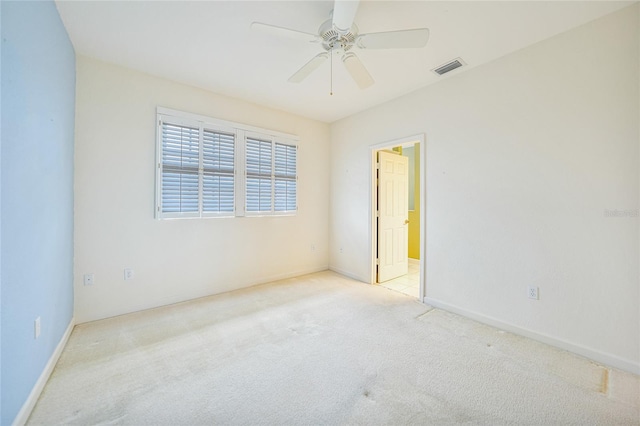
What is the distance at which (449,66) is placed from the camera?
274cm

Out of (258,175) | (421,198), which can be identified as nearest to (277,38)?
(258,175)

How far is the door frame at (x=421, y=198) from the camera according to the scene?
3.27m

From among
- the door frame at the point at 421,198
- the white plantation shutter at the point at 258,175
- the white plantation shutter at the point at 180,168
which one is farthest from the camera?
the white plantation shutter at the point at 258,175

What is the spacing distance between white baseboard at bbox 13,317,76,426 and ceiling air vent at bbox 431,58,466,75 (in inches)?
168

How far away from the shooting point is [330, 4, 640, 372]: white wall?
77.3 inches

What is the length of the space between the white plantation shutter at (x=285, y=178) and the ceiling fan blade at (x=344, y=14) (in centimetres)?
246

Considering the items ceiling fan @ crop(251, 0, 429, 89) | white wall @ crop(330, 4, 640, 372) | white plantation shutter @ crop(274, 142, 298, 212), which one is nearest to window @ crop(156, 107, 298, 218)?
white plantation shutter @ crop(274, 142, 298, 212)

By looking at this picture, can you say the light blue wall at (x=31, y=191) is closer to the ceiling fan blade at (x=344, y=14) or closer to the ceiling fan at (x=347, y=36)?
the ceiling fan at (x=347, y=36)

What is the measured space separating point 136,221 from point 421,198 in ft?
11.6

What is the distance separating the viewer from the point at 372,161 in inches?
158

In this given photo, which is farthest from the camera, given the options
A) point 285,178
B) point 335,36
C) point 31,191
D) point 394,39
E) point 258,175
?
point 285,178

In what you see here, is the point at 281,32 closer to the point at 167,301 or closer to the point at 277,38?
the point at 277,38

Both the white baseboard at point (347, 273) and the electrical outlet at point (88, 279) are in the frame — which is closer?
the electrical outlet at point (88, 279)

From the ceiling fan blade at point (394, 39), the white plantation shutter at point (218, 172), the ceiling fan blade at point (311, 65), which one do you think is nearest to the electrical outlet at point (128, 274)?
the white plantation shutter at point (218, 172)
